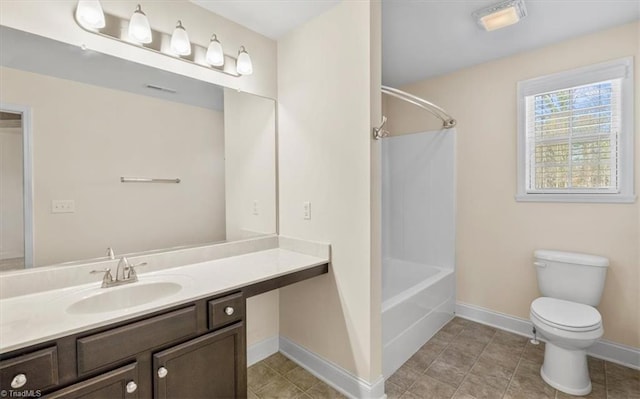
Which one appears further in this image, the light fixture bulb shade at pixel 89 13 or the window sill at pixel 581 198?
the window sill at pixel 581 198

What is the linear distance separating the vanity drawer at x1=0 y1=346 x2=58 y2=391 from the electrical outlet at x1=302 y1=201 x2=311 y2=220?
1424 millimetres

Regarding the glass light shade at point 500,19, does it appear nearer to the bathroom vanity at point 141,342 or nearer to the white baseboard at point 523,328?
the bathroom vanity at point 141,342

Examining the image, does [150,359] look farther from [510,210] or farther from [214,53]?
[510,210]

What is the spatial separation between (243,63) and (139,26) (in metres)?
0.62

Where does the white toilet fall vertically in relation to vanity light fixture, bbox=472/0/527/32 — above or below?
below

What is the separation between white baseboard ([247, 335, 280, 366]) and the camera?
7.20 ft

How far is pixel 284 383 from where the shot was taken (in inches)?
78.0

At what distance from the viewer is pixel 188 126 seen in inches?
73.9

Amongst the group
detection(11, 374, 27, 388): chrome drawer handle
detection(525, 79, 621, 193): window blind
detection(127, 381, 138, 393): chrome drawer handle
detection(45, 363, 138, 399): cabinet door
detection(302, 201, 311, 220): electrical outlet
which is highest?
detection(525, 79, 621, 193): window blind

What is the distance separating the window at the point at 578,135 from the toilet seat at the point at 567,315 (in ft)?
2.71

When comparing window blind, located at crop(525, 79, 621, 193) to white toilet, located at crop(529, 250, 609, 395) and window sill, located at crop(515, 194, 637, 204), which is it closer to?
window sill, located at crop(515, 194, 637, 204)

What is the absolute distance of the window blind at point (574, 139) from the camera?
221cm

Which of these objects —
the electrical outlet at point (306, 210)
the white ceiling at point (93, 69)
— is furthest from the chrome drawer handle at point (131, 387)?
the white ceiling at point (93, 69)

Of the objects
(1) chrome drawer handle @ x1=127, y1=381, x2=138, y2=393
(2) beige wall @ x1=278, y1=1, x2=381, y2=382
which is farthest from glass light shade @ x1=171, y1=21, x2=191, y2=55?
(1) chrome drawer handle @ x1=127, y1=381, x2=138, y2=393
